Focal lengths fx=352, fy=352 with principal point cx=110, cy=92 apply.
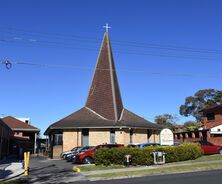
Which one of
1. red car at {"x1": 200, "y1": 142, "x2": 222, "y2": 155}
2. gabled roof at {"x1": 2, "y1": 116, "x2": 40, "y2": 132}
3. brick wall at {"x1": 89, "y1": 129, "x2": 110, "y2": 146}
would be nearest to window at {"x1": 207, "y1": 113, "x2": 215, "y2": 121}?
brick wall at {"x1": 89, "y1": 129, "x2": 110, "y2": 146}

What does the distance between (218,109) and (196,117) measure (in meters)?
43.8

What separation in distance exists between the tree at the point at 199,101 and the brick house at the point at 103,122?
156 ft

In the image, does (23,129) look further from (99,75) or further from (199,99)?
(199,99)

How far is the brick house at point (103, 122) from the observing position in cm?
3900

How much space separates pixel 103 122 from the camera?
3981cm

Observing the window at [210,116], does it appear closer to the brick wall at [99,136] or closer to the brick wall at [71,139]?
the brick wall at [99,136]

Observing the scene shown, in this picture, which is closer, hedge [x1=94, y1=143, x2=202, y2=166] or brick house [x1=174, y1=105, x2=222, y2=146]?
hedge [x1=94, y1=143, x2=202, y2=166]

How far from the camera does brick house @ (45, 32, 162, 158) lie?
128ft

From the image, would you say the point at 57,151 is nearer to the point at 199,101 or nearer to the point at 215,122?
the point at 215,122

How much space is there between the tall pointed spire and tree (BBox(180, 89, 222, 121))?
4718 centimetres

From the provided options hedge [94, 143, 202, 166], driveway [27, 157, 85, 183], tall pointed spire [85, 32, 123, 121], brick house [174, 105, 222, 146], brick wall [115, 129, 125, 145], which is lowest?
driveway [27, 157, 85, 183]

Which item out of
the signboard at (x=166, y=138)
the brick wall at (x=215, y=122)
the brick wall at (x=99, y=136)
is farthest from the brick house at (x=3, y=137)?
the brick wall at (x=215, y=122)

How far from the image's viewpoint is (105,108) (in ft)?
140

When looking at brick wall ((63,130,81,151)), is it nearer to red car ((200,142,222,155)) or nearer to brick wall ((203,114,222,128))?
red car ((200,142,222,155))
